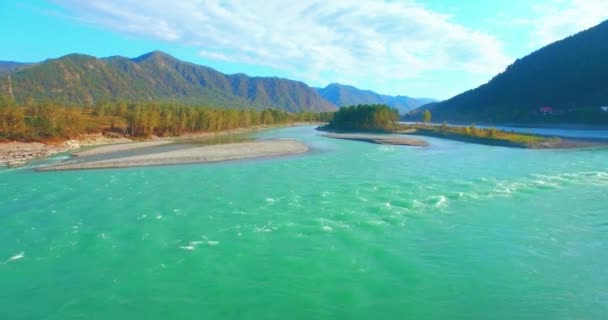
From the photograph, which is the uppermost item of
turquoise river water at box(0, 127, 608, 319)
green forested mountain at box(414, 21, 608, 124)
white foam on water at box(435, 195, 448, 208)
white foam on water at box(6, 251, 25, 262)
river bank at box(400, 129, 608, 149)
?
green forested mountain at box(414, 21, 608, 124)

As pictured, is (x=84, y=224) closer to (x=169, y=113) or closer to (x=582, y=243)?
(x=582, y=243)

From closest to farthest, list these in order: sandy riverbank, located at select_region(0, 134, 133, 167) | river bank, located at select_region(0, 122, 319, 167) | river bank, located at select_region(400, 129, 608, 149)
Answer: sandy riverbank, located at select_region(0, 134, 133, 167)
river bank, located at select_region(0, 122, 319, 167)
river bank, located at select_region(400, 129, 608, 149)

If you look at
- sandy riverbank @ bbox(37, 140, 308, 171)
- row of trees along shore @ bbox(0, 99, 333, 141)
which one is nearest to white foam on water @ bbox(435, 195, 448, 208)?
sandy riverbank @ bbox(37, 140, 308, 171)

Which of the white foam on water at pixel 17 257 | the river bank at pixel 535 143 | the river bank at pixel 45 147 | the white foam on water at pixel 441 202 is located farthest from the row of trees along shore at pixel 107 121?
the river bank at pixel 535 143

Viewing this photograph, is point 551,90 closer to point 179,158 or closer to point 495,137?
point 495,137

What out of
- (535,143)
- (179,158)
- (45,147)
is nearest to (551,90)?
(535,143)

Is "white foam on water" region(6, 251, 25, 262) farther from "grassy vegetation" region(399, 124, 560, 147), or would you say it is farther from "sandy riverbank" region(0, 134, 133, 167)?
"grassy vegetation" region(399, 124, 560, 147)
